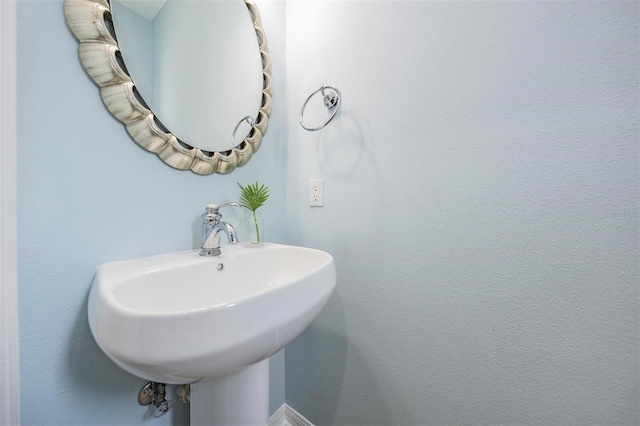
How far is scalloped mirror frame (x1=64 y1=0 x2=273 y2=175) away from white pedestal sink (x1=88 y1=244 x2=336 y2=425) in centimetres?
28

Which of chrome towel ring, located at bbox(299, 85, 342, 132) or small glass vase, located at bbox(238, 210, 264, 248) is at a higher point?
chrome towel ring, located at bbox(299, 85, 342, 132)

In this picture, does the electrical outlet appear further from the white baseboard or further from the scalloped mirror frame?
the white baseboard

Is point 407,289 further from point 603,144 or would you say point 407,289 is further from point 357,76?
point 357,76

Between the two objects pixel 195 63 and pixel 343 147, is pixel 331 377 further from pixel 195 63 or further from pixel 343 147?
pixel 195 63

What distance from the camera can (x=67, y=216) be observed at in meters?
0.54

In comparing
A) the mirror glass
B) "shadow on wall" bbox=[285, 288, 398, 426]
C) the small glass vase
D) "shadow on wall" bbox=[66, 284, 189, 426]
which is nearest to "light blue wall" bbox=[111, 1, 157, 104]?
the mirror glass

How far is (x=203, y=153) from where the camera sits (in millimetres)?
806

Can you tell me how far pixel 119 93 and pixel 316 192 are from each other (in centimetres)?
63

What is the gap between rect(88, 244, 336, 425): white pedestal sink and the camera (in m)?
0.35

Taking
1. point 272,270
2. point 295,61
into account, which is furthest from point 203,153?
point 295,61

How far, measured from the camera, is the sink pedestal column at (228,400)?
2.00 ft

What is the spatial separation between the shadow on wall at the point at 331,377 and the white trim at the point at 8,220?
30.4 inches

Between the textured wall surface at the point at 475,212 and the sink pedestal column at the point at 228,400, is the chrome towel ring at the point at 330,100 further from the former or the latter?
the sink pedestal column at the point at 228,400

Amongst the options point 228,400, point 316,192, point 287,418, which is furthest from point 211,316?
point 287,418
